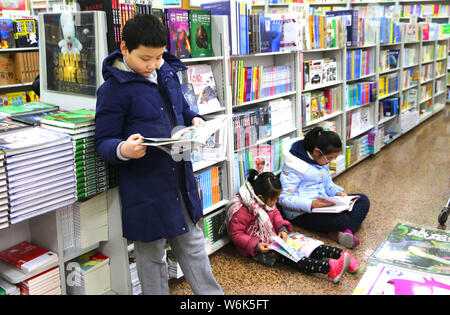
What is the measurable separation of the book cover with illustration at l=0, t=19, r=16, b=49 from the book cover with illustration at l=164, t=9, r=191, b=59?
9.99ft

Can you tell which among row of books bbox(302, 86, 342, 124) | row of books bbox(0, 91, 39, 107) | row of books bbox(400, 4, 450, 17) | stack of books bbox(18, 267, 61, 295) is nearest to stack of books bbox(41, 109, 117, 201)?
stack of books bbox(18, 267, 61, 295)

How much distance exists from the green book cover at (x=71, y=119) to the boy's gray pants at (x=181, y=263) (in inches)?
20.0

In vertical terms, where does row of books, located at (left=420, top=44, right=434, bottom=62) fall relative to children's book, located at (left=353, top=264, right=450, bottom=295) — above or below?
above

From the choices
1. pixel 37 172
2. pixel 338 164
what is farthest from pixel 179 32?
pixel 338 164

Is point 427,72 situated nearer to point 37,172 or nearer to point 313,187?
point 313,187

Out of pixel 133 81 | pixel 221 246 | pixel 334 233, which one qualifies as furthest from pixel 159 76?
pixel 334 233

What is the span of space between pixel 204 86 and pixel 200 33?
1.04 ft

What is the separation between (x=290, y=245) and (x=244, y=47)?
4.40ft

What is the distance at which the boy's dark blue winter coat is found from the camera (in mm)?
1629

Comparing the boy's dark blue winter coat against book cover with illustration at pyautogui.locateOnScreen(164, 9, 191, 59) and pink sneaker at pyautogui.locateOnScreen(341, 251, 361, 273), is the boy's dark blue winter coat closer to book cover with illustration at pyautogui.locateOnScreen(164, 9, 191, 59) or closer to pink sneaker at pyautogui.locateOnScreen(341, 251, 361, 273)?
book cover with illustration at pyautogui.locateOnScreen(164, 9, 191, 59)

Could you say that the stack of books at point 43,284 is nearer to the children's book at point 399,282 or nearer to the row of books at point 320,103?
the children's book at point 399,282

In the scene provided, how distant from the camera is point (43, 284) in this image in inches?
69.0

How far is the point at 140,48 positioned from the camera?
61.5 inches
